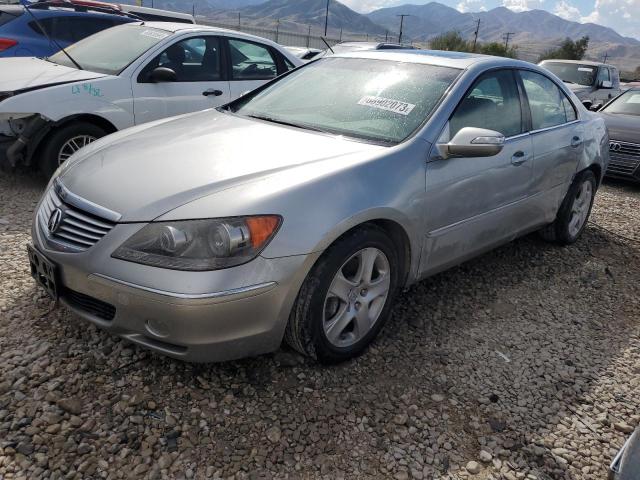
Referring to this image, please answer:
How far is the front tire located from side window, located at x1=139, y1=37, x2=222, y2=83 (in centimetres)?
343

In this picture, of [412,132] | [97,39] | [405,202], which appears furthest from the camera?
[97,39]

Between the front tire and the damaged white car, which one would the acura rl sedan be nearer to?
the front tire

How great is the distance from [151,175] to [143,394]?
3.24 feet

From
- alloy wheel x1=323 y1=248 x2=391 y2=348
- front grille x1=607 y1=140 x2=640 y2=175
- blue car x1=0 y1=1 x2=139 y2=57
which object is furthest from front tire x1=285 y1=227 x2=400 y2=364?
blue car x1=0 y1=1 x2=139 y2=57

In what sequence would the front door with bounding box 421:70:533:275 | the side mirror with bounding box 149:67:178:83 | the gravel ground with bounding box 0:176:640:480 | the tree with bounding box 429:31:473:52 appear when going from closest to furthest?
the gravel ground with bounding box 0:176:640:480 → the front door with bounding box 421:70:533:275 → the side mirror with bounding box 149:67:178:83 → the tree with bounding box 429:31:473:52

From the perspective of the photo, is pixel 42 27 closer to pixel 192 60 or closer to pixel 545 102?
pixel 192 60

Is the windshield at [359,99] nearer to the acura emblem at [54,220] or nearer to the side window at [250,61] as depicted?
the acura emblem at [54,220]

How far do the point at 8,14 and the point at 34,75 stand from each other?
3511 millimetres

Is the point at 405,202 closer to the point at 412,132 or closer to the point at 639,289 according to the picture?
the point at 412,132

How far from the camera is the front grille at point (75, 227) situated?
234cm

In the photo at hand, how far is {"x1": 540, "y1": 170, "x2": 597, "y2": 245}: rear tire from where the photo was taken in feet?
14.9

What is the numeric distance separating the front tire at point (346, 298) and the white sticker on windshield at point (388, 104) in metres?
0.80

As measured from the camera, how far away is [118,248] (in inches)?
89.0

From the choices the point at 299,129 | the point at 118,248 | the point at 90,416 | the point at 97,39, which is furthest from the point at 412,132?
the point at 97,39
